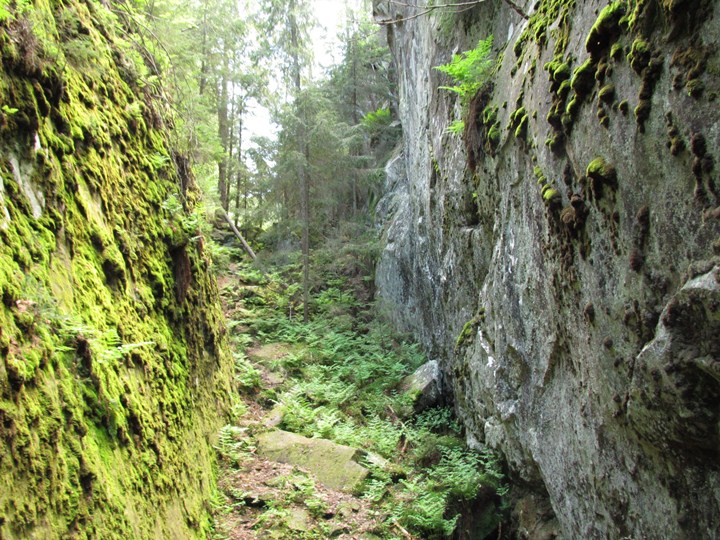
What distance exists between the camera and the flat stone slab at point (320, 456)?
7902 millimetres

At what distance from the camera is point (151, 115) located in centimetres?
709

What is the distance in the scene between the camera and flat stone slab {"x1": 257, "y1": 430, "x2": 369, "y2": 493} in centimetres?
790

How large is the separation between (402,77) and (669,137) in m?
14.3

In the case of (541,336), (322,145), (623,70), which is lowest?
(541,336)

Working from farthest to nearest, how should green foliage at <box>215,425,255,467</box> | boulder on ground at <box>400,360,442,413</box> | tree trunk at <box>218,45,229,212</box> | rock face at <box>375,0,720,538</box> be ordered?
1. tree trunk at <box>218,45,229,212</box>
2. boulder on ground at <box>400,360,442,413</box>
3. green foliage at <box>215,425,255,467</box>
4. rock face at <box>375,0,720,538</box>

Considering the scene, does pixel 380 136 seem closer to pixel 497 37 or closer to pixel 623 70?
pixel 497 37

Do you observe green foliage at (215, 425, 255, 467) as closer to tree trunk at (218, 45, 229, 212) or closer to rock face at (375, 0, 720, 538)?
rock face at (375, 0, 720, 538)

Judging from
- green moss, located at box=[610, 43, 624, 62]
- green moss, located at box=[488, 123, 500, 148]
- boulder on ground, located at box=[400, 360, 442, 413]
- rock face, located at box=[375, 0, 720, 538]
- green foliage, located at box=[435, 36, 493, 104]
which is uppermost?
green foliage, located at box=[435, 36, 493, 104]

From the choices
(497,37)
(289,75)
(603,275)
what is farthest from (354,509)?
(289,75)

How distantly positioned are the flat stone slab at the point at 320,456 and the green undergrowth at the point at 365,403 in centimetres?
25

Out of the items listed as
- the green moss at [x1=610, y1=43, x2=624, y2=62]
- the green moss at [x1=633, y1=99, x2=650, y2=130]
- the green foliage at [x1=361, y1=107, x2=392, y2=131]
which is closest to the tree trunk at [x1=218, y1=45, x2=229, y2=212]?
the green foliage at [x1=361, y1=107, x2=392, y2=131]

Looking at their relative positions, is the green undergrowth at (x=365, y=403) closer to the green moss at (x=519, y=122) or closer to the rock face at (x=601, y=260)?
the rock face at (x=601, y=260)

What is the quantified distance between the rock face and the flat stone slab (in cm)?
244

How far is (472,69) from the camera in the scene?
7.88 metres
